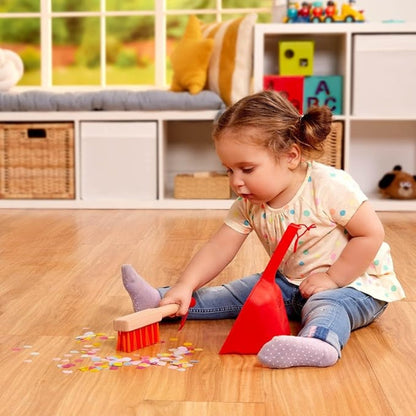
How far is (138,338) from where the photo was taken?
127 centimetres

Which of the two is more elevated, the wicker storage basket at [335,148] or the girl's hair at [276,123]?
the girl's hair at [276,123]

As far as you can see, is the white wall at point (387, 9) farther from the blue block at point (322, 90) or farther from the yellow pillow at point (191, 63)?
the yellow pillow at point (191, 63)

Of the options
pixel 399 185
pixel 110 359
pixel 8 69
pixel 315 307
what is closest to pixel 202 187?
pixel 399 185

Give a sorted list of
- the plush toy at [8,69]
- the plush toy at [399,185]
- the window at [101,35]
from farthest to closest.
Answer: the window at [101,35], the plush toy at [8,69], the plush toy at [399,185]

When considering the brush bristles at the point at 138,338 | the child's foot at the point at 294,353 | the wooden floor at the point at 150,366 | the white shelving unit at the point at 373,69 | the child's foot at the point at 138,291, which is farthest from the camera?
Result: the white shelving unit at the point at 373,69

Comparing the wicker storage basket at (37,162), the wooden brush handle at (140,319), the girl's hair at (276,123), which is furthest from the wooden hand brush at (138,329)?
the wicker storage basket at (37,162)

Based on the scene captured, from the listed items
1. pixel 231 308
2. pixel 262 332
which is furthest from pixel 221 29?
pixel 262 332

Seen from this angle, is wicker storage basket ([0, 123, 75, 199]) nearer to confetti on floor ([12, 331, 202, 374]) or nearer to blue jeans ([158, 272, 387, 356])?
blue jeans ([158, 272, 387, 356])

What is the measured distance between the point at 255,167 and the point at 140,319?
31 centimetres

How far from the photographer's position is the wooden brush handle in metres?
1.22

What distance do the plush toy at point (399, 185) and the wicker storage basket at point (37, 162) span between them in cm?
133

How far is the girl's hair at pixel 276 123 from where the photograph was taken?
4.32 ft

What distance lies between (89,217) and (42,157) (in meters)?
0.50

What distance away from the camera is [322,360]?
1.15 meters
